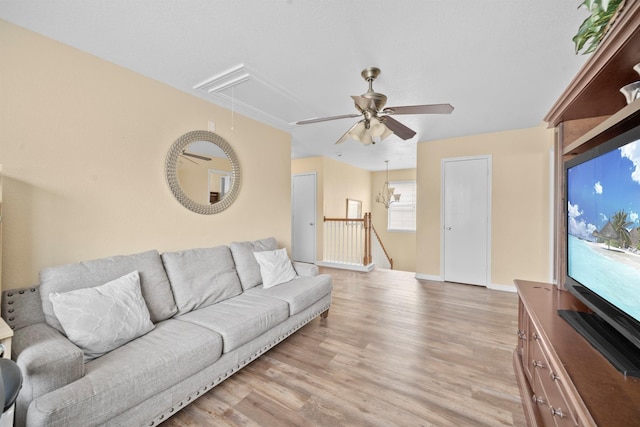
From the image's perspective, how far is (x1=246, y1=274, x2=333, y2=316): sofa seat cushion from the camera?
232 centimetres

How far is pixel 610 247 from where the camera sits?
42.4 inches

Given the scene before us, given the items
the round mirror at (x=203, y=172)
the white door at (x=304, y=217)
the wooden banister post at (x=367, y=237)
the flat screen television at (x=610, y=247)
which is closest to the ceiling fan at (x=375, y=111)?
the flat screen television at (x=610, y=247)

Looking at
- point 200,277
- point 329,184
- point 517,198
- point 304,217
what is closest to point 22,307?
point 200,277

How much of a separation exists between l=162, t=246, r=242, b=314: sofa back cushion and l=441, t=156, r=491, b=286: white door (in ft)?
11.5

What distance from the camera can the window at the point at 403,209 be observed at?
7.23 meters

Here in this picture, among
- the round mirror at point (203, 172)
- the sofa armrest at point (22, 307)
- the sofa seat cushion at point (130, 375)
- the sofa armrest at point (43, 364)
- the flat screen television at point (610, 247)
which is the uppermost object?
the round mirror at point (203, 172)

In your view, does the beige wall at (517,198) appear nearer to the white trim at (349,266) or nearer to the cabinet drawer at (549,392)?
the white trim at (349,266)

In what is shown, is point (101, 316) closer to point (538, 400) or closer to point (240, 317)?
point (240, 317)

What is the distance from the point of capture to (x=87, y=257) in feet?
6.49

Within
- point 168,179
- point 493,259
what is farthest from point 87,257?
point 493,259

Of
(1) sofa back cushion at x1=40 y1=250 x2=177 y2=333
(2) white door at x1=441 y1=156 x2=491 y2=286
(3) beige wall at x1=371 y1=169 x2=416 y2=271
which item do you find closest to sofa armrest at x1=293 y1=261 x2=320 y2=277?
(1) sofa back cushion at x1=40 y1=250 x2=177 y2=333

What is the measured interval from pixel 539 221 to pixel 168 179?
4823 mm

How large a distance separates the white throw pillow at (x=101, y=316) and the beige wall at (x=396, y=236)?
6.58 meters

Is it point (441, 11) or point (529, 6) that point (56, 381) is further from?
point (529, 6)
